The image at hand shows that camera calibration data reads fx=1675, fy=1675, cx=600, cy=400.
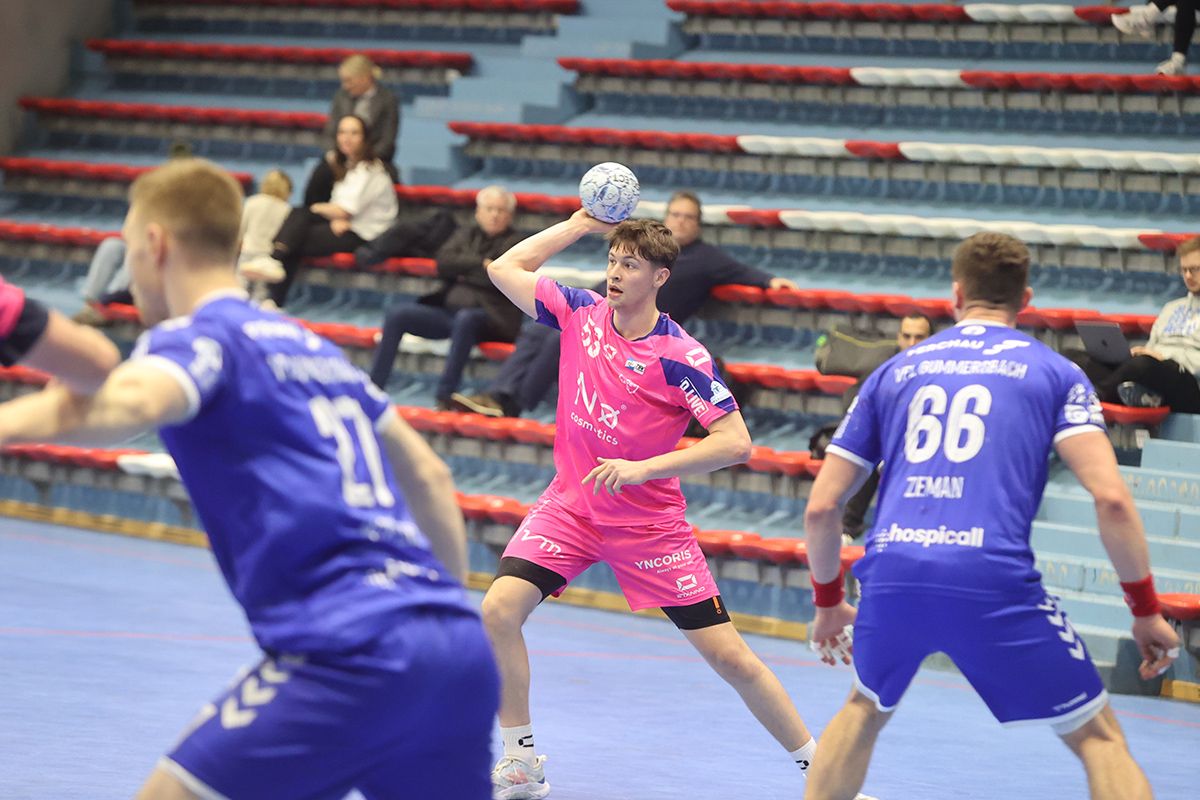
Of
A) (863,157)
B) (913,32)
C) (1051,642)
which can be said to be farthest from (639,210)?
(1051,642)

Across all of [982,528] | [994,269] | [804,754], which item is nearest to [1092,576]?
[804,754]

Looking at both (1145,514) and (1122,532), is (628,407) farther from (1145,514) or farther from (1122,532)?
(1145,514)

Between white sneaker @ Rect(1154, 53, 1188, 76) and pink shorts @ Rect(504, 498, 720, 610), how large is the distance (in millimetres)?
7567

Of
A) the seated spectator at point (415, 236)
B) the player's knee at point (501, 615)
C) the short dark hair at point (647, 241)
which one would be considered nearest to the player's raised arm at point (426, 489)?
the player's knee at point (501, 615)

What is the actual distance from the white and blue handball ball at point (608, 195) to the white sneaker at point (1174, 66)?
678 centimetres

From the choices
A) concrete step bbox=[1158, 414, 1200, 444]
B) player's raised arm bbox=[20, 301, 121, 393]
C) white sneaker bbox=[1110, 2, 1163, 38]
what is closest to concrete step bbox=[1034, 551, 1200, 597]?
→ concrete step bbox=[1158, 414, 1200, 444]

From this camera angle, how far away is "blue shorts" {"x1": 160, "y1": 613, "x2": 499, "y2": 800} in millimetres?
2732

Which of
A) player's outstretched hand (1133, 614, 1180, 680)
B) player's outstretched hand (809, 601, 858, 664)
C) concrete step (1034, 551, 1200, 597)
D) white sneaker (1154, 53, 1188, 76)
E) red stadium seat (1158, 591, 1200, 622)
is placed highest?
white sneaker (1154, 53, 1188, 76)

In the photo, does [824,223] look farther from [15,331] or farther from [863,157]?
[15,331]

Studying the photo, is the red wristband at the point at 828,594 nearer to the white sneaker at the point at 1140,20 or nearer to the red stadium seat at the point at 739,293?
the red stadium seat at the point at 739,293

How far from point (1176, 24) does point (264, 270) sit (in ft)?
22.8

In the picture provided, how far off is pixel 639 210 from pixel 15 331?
9.70m

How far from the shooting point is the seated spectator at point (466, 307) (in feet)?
38.0

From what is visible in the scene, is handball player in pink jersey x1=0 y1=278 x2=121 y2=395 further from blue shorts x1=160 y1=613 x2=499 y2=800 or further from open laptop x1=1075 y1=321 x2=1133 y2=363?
open laptop x1=1075 y1=321 x2=1133 y2=363
